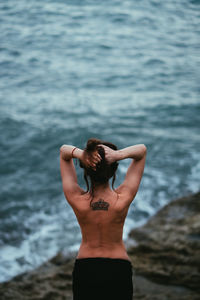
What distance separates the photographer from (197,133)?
1152cm

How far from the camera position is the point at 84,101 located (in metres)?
13.3

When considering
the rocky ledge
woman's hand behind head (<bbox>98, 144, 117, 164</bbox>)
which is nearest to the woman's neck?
woman's hand behind head (<bbox>98, 144, 117, 164</bbox>)

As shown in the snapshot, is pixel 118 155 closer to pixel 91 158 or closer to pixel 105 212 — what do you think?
pixel 91 158

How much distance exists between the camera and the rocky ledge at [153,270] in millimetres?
4703

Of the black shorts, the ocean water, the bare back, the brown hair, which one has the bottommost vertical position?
the ocean water

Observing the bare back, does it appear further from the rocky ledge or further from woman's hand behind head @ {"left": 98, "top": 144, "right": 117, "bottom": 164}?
the rocky ledge

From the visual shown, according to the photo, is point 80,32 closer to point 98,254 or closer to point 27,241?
point 27,241

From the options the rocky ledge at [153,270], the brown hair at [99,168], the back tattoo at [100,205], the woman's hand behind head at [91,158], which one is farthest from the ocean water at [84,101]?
the woman's hand behind head at [91,158]

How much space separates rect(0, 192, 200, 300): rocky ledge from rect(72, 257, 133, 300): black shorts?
6.26ft

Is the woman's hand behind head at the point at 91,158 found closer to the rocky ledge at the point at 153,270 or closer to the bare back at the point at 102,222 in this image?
the bare back at the point at 102,222

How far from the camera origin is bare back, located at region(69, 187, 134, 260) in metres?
2.84

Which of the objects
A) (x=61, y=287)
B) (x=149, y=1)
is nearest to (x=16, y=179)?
(x=61, y=287)

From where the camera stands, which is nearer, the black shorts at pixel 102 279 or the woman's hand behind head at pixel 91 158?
the woman's hand behind head at pixel 91 158

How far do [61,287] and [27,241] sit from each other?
7.54ft
